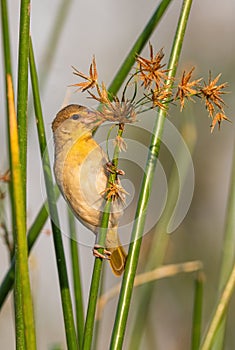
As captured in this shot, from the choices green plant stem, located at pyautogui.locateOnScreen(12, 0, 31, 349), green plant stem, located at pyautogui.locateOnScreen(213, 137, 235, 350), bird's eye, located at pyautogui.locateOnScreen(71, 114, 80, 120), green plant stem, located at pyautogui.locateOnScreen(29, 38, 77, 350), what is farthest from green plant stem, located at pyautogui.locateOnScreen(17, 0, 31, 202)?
green plant stem, located at pyautogui.locateOnScreen(213, 137, 235, 350)

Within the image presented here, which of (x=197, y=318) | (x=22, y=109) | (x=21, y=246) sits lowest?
(x=197, y=318)

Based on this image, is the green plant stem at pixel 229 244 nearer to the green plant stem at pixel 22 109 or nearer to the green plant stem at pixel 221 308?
the green plant stem at pixel 221 308

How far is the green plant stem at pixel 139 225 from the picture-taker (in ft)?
2.39

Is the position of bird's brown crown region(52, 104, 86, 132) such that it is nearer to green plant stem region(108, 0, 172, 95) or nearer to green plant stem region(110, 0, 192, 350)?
green plant stem region(108, 0, 172, 95)

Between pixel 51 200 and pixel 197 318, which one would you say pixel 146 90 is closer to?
pixel 51 200

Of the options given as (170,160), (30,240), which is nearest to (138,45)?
(30,240)

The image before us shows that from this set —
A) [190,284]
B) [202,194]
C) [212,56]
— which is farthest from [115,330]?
[212,56]

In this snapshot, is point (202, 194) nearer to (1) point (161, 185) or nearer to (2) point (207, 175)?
(2) point (207, 175)

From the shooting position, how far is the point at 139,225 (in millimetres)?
754

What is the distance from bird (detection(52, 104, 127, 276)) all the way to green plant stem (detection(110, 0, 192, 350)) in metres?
0.09

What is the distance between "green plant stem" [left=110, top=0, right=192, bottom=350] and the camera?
0.73 meters

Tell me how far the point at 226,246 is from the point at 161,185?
0.15 metres

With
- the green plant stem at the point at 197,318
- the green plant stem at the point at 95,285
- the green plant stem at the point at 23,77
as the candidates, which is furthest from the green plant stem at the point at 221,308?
the green plant stem at the point at 23,77

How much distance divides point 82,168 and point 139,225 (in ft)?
0.80
